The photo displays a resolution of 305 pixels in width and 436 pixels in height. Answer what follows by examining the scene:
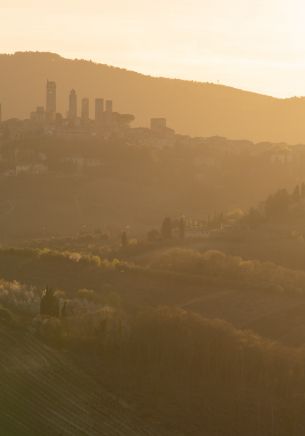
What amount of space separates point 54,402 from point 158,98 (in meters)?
147

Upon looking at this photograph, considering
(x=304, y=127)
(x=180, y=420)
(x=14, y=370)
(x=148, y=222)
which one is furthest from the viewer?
(x=304, y=127)

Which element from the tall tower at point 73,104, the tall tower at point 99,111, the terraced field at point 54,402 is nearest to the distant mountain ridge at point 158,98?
the tall tower at point 99,111

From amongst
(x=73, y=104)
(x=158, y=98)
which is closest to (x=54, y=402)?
(x=73, y=104)

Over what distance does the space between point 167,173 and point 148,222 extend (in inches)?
624

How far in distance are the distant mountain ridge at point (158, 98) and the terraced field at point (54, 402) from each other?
13124 cm

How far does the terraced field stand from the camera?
2483 cm

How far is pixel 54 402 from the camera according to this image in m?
26.3

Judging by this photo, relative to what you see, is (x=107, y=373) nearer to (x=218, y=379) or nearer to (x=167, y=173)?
(x=218, y=379)

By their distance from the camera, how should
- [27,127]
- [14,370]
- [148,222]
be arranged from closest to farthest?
[14,370]
[148,222]
[27,127]

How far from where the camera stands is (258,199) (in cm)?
9425

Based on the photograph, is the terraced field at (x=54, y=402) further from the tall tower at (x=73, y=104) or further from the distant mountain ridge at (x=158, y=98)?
the distant mountain ridge at (x=158, y=98)

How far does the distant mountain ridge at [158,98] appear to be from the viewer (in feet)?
542

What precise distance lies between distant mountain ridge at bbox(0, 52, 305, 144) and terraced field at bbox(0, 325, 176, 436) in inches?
5167

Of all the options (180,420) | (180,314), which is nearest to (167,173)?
(180,314)
